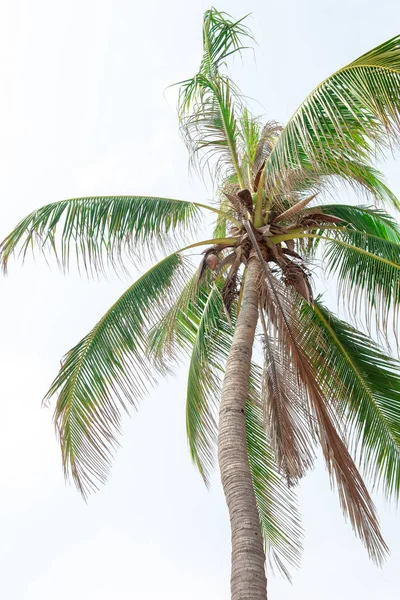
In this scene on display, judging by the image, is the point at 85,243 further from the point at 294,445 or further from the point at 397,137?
the point at 397,137

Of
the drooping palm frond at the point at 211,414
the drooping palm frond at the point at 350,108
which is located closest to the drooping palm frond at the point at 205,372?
the drooping palm frond at the point at 211,414

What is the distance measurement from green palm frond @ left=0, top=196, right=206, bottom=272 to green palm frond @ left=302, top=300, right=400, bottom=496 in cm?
184

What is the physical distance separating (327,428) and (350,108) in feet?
8.75

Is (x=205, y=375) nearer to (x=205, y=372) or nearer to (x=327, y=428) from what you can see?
(x=205, y=372)

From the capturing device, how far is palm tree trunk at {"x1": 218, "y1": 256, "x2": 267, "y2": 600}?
4.38 metres

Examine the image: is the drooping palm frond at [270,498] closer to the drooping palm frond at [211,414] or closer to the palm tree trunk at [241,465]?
the drooping palm frond at [211,414]

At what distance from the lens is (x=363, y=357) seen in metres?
7.62

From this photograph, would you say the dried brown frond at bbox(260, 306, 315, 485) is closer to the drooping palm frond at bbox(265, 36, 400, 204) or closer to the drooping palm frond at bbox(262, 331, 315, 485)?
the drooping palm frond at bbox(262, 331, 315, 485)

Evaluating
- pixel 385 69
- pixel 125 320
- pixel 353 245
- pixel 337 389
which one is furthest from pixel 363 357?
pixel 385 69

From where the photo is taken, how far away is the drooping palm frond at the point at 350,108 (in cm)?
562

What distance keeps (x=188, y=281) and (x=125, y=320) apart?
0.87 metres

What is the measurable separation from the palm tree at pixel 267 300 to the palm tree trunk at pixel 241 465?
0.09 feet

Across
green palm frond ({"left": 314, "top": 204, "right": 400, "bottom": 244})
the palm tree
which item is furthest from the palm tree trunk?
green palm frond ({"left": 314, "top": 204, "right": 400, "bottom": 244})

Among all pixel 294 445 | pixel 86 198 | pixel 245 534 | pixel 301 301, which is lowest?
pixel 245 534
